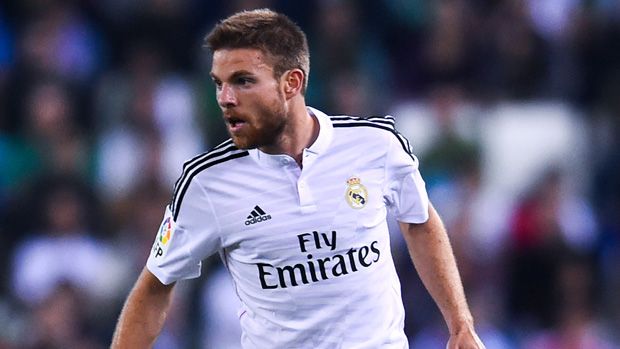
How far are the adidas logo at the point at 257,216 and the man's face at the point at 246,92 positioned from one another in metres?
0.25

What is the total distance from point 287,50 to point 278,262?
751mm

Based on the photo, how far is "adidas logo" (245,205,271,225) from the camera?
520cm

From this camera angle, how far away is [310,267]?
520cm

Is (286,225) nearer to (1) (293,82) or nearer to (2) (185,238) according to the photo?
(2) (185,238)

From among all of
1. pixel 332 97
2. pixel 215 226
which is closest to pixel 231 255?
pixel 215 226

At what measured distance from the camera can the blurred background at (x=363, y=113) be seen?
9180 mm

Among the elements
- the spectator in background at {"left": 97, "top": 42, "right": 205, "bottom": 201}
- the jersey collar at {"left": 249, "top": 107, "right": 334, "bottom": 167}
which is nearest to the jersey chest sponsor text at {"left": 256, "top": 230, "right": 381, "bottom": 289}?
the jersey collar at {"left": 249, "top": 107, "right": 334, "bottom": 167}

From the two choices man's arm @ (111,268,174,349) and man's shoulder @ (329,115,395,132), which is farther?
man's shoulder @ (329,115,395,132)

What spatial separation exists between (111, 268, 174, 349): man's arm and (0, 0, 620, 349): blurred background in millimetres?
3572

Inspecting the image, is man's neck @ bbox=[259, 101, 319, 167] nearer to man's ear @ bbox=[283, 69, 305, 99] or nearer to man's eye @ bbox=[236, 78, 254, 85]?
man's ear @ bbox=[283, 69, 305, 99]

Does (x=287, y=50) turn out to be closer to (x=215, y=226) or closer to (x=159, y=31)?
(x=215, y=226)

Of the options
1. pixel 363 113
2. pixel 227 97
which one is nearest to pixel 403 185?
pixel 227 97

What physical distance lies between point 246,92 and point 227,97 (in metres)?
0.07

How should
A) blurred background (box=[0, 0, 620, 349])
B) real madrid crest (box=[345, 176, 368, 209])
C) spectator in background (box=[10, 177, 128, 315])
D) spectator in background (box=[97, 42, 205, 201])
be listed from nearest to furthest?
real madrid crest (box=[345, 176, 368, 209]) → blurred background (box=[0, 0, 620, 349]) → spectator in background (box=[10, 177, 128, 315]) → spectator in background (box=[97, 42, 205, 201])
